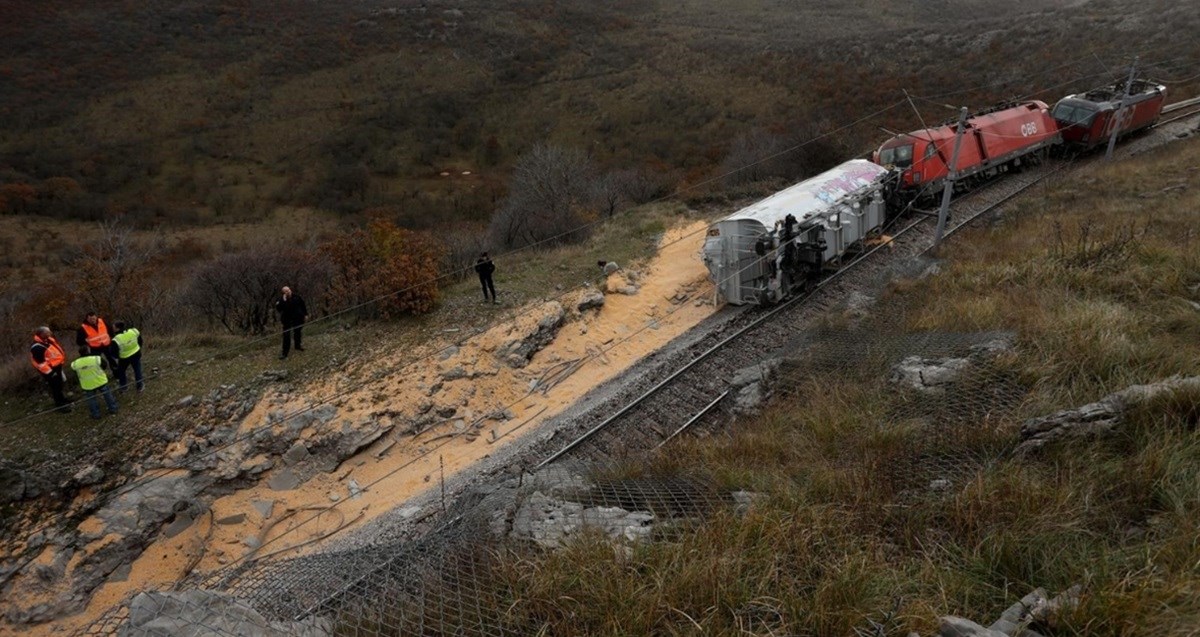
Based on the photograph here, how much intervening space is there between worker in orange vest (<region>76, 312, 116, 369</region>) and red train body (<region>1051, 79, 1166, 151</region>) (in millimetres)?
28885

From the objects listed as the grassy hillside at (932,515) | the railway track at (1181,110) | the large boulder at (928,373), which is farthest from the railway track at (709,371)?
the railway track at (1181,110)

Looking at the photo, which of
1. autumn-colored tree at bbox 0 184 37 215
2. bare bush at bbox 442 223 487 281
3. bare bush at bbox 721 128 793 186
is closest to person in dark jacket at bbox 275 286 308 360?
bare bush at bbox 442 223 487 281

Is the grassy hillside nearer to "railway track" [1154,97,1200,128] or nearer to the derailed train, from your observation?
the derailed train

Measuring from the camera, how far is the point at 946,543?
4.66 m

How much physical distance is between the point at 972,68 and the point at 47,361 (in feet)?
141

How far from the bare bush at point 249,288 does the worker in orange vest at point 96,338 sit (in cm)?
389

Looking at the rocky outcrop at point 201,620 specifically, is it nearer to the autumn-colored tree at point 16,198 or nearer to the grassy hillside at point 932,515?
the grassy hillside at point 932,515

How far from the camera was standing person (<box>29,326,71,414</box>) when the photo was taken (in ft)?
34.7

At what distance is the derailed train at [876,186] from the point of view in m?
14.8

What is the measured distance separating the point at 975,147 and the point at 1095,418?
16.7 meters

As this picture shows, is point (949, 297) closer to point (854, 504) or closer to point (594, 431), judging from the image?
point (594, 431)

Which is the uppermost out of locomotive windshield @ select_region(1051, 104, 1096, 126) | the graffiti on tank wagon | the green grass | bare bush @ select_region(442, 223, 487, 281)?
locomotive windshield @ select_region(1051, 104, 1096, 126)

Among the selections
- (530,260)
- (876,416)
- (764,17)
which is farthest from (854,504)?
(764,17)

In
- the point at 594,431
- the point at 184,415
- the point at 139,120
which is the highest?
the point at 139,120
